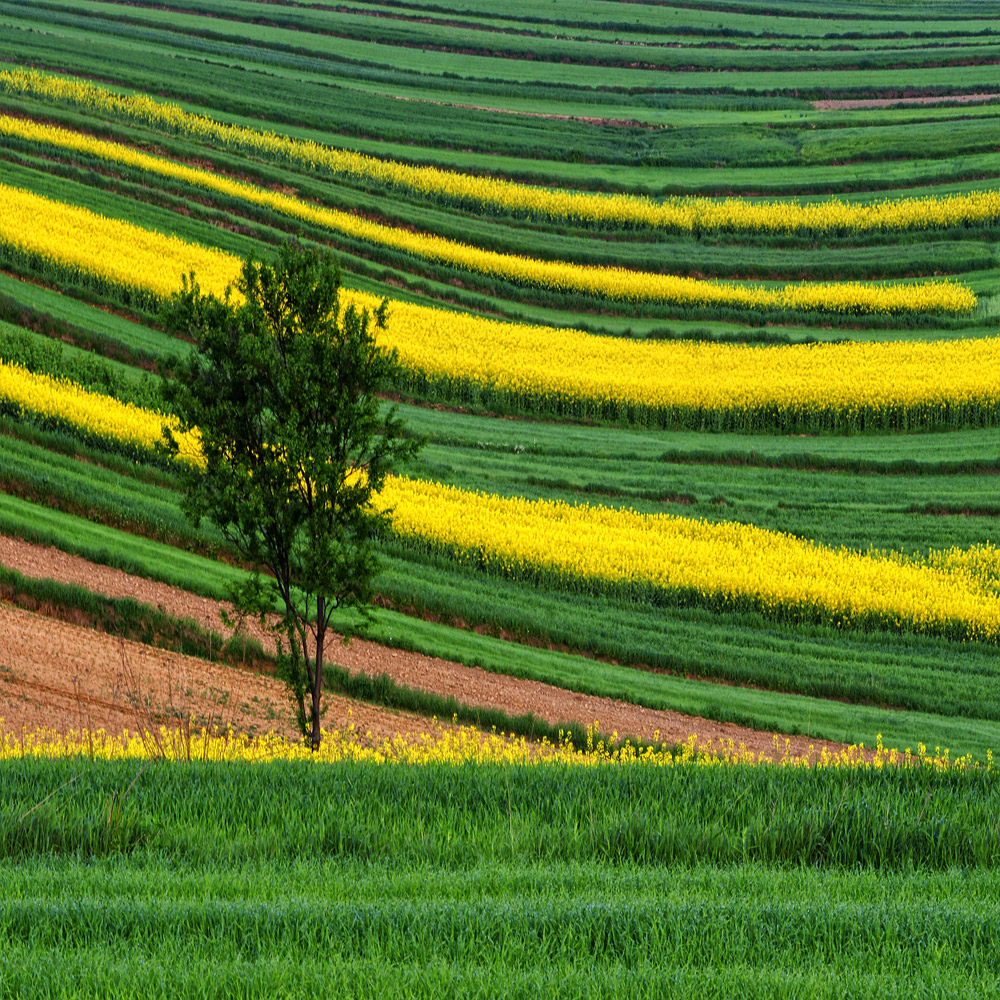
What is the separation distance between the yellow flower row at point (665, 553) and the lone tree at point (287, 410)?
10315 millimetres

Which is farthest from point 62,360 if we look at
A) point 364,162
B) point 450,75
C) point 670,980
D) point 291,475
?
point 450,75

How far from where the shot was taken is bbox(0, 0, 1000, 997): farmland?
6.48 meters

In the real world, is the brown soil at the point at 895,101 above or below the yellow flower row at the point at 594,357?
above

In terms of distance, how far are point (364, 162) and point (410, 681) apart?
56.2 meters

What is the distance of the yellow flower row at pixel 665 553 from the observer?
27.4 m

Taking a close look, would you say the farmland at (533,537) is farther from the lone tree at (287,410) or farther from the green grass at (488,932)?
the lone tree at (287,410)

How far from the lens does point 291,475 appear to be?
49.1ft

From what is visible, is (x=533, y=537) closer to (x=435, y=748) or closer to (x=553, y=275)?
(x=435, y=748)

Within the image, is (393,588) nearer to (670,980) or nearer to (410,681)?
(410,681)

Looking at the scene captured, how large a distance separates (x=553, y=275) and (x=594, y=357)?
1179 centimetres

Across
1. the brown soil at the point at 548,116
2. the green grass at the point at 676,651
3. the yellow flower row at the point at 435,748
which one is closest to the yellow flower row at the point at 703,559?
the green grass at the point at 676,651

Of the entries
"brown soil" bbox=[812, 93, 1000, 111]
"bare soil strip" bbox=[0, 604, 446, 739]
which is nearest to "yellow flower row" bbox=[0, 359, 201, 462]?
"bare soil strip" bbox=[0, 604, 446, 739]

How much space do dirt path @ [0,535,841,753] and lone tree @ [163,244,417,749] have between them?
478cm

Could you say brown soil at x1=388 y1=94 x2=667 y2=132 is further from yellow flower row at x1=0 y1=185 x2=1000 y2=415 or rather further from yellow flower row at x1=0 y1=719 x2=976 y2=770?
yellow flower row at x1=0 y1=719 x2=976 y2=770
